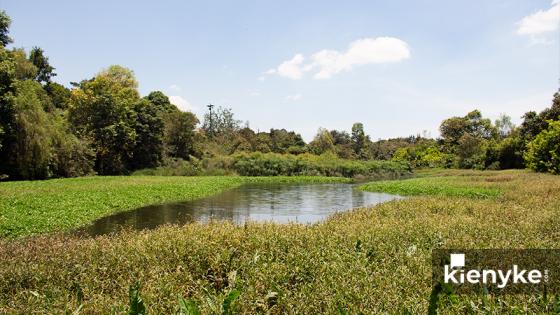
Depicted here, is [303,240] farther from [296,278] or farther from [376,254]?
[296,278]

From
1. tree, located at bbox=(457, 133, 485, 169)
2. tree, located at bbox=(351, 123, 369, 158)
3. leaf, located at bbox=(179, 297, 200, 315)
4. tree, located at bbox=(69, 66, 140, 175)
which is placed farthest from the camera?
tree, located at bbox=(351, 123, 369, 158)

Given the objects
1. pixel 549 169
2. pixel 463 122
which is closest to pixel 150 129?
pixel 549 169

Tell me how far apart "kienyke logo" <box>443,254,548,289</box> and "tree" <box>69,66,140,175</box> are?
44.7 metres

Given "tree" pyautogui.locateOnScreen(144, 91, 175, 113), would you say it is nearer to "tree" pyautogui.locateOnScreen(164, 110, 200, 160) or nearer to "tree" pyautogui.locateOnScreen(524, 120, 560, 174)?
"tree" pyautogui.locateOnScreen(164, 110, 200, 160)

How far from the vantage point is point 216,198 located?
29016 millimetres

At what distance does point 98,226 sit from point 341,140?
88.9 m

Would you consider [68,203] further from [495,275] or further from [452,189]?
[452,189]

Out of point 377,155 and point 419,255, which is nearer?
point 419,255

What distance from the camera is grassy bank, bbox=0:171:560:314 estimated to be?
14.5 feet

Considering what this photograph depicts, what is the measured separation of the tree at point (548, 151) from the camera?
3350cm

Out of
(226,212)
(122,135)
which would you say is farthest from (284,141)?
(226,212)

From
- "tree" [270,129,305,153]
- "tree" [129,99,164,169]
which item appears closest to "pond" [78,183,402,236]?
"tree" [129,99,164,169]

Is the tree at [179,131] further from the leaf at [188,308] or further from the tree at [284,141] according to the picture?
the leaf at [188,308]

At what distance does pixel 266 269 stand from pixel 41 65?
6333 cm
